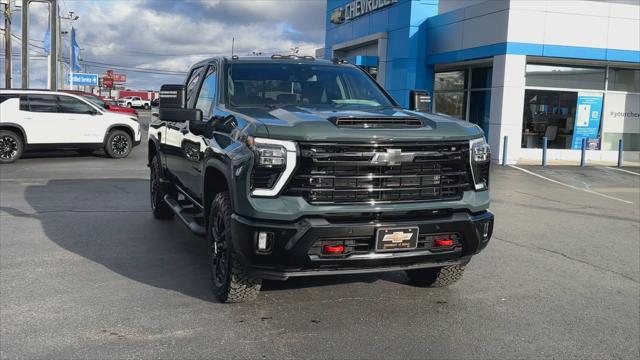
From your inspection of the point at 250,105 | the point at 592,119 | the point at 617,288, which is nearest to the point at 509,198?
the point at 617,288

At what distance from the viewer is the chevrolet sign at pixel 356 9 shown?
2616 cm

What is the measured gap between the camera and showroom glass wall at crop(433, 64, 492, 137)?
22812 mm

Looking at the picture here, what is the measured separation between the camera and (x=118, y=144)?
17.3m

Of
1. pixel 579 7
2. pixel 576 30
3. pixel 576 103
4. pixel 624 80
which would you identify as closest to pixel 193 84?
pixel 576 30

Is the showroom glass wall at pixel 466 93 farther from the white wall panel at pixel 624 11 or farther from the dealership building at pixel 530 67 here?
the white wall panel at pixel 624 11

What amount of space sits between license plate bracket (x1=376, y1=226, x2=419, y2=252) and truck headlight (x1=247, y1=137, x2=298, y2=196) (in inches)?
29.5

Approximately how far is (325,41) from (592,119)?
1654 centimetres

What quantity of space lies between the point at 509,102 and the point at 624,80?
5.13m

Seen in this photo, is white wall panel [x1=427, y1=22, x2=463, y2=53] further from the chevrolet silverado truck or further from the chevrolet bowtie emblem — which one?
the chevrolet bowtie emblem

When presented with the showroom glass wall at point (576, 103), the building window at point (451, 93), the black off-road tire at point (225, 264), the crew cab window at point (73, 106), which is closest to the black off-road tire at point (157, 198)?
the black off-road tire at point (225, 264)

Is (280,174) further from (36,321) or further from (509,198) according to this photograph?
(509,198)

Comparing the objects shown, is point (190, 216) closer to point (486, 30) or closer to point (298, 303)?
point (298, 303)

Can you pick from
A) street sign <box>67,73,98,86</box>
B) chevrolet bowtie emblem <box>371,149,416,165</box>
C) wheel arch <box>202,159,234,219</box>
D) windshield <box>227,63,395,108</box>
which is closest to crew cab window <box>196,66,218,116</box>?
windshield <box>227,63,395,108</box>

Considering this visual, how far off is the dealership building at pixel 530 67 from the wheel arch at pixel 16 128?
14066 millimetres
